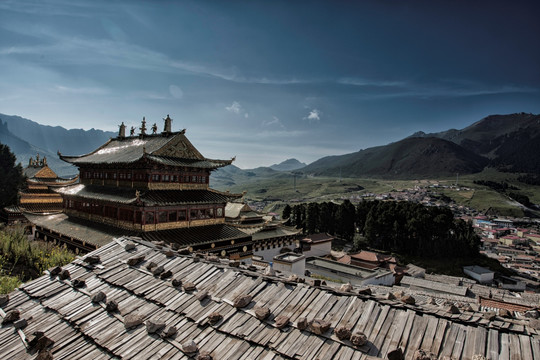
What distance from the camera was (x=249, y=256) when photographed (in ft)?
85.3

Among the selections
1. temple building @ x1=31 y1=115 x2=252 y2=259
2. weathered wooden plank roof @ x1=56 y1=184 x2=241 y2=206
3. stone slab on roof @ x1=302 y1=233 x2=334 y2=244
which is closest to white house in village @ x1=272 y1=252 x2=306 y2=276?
temple building @ x1=31 y1=115 x2=252 y2=259

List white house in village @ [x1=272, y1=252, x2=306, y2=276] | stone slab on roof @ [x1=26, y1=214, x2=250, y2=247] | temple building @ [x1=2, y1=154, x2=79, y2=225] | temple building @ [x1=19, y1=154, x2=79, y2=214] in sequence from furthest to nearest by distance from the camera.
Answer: temple building @ [x1=19, y1=154, x2=79, y2=214]
temple building @ [x1=2, y1=154, x2=79, y2=225]
white house in village @ [x1=272, y1=252, x2=306, y2=276]
stone slab on roof @ [x1=26, y1=214, x2=250, y2=247]

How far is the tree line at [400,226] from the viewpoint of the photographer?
5247 cm

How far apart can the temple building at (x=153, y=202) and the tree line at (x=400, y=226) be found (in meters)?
35.5

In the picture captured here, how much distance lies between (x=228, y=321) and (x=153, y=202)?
16524 millimetres

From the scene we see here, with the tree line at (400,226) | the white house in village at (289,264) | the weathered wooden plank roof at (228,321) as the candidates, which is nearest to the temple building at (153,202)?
the white house in village at (289,264)

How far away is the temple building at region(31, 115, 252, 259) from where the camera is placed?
21750 millimetres

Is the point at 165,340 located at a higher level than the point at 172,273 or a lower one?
lower

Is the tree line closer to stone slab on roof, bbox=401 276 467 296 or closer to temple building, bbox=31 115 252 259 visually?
stone slab on roof, bbox=401 276 467 296

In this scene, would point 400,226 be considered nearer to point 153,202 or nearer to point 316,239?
point 316,239

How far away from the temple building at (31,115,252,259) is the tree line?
35.5m

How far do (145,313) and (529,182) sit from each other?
223m

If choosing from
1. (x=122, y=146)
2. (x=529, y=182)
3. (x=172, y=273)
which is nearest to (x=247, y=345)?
(x=172, y=273)

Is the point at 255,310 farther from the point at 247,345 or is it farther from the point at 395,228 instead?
the point at 395,228
